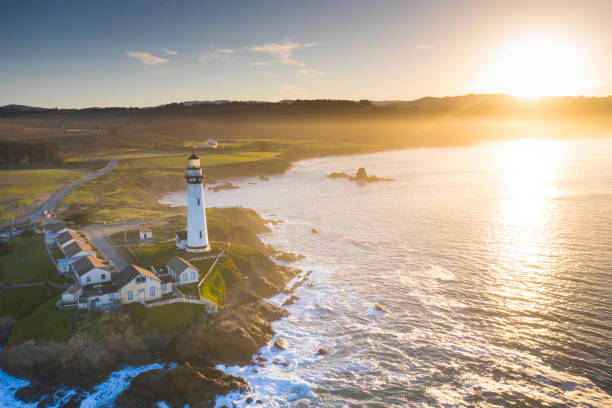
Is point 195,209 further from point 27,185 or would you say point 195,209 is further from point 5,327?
point 27,185

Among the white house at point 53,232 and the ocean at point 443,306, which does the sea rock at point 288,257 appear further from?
the white house at point 53,232

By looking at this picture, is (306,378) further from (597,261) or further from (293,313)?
(597,261)

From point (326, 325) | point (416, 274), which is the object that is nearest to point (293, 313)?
point (326, 325)

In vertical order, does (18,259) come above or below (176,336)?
above

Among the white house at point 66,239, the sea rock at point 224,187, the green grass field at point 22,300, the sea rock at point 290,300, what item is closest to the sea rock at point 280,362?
the sea rock at point 290,300

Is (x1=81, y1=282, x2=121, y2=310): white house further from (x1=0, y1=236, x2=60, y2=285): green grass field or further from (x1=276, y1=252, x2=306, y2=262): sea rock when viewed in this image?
(x1=276, y1=252, x2=306, y2=262): sea rock

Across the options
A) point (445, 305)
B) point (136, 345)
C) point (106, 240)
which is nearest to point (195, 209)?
point (106, 240)
